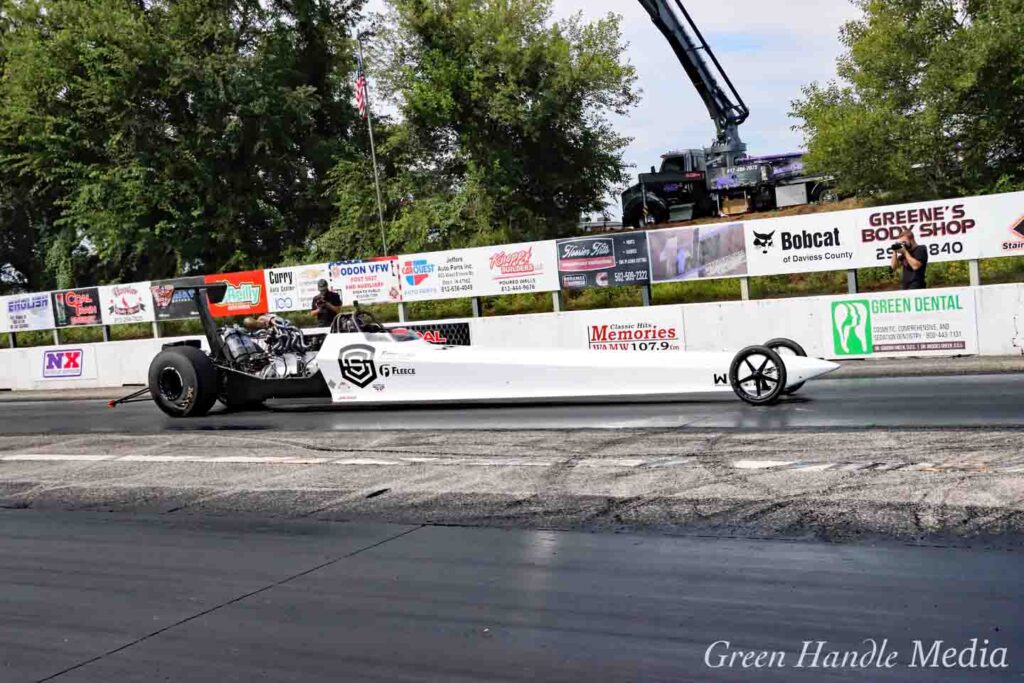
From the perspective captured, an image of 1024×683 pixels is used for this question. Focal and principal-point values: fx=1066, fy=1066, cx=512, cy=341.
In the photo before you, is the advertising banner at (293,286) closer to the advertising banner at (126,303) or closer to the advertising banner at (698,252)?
the advertising banner at (126,303)

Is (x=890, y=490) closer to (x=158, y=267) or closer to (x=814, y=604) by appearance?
(x=814, y=604)

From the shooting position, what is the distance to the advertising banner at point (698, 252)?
17.5m

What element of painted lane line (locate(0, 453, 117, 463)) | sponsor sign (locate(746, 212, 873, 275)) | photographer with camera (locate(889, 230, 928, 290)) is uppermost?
sponsor sign (locate(746, 212, 873, 275))

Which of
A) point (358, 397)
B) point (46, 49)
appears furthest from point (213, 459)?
point (46, 49)

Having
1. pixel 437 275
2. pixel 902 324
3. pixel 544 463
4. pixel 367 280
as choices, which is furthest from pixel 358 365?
pixel 902 324

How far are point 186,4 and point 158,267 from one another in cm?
946

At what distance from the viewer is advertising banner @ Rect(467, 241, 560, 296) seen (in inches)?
748

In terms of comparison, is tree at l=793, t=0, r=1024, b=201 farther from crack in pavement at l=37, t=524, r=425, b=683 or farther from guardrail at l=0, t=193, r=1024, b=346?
crack in pavement at l=37, t=524, r=425, b=683

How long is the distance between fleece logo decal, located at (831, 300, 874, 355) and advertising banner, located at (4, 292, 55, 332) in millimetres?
17876

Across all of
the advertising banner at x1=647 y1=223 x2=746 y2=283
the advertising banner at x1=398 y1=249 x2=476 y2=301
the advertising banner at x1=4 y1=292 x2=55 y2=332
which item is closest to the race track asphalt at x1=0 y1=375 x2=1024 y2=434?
the advertising banner at x1=647 y1=223 x2=746 y2=283

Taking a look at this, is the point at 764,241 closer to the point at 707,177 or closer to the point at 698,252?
the point at 698,252

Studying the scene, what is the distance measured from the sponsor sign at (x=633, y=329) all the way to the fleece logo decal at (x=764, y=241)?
5.48 ft

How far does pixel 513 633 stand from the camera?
4707 millimetres

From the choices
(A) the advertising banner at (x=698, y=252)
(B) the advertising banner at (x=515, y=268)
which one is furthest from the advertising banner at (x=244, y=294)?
(A) the advertising banner at (x=698, y=252)
